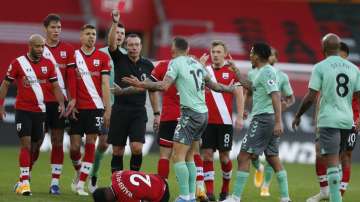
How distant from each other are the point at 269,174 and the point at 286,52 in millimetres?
15763

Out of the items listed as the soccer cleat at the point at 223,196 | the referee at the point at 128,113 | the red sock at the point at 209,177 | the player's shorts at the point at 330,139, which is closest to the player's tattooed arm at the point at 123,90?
the referee at the point at 128,113

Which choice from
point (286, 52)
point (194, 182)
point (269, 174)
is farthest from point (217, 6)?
point (194, 182)

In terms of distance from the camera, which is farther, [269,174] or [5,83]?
[269,174]

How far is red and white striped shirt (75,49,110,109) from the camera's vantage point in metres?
14.2

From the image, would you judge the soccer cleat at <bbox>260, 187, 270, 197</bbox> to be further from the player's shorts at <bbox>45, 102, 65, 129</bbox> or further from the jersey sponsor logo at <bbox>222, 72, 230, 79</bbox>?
the player's shorts at <bbox>45, 102, 65, 129</bbox>

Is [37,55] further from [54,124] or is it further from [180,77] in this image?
[180,77]

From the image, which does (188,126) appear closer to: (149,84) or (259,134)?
(149,84)

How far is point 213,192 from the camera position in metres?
14.6

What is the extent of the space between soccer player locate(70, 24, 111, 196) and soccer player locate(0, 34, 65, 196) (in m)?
0.34

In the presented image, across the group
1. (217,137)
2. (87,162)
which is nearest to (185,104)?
(217,137)

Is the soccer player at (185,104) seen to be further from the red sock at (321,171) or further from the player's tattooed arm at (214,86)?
the red sock at (321,171)

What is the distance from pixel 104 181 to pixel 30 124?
2533mm

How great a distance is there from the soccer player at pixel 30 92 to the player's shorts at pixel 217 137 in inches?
86.6

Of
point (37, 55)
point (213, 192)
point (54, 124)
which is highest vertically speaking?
point (37, 55)
